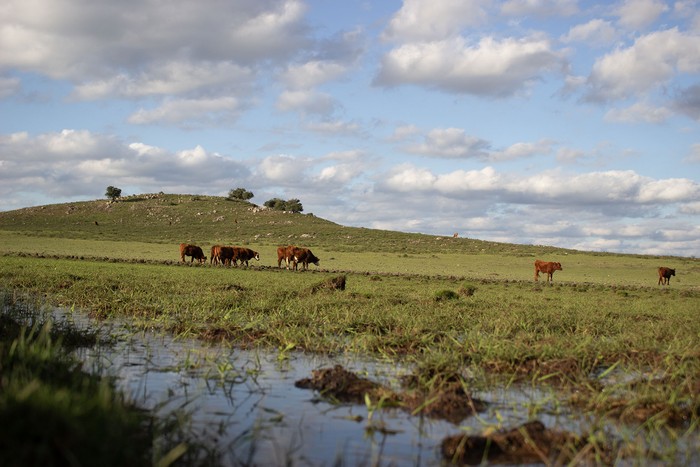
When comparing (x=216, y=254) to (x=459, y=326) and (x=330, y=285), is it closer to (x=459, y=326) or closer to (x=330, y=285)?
(x=330, y=285)

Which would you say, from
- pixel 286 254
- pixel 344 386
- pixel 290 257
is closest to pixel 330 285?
pixel 344 386

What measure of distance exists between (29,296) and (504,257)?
141ft

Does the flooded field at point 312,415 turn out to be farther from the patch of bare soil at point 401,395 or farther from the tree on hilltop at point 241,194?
the tree on hilltop at point 241,194

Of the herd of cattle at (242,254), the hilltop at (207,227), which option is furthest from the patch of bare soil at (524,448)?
the hilltop at (207,227)

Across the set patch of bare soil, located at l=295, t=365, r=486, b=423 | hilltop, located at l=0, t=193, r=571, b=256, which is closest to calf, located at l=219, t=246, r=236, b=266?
hilltop, located at l=0, t=193, r=571, b=256

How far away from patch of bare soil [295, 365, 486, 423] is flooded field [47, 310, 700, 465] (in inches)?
4.2

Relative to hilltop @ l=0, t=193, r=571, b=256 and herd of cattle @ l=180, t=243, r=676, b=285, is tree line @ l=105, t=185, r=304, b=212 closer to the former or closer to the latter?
hilltop @ l=0, t=193, r=571, b=256

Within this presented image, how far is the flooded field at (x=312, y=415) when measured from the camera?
18.9 ft

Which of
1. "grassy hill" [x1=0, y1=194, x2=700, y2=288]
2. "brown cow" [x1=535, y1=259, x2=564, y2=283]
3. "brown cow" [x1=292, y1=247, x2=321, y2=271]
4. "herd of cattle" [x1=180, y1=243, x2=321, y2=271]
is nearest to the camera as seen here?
"brown cow" [x1=535, y1=259, x2=564, y2=283]

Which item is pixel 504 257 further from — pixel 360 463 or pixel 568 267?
pixel 360 463

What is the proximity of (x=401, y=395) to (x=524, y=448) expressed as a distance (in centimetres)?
183

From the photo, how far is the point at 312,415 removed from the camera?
698cm

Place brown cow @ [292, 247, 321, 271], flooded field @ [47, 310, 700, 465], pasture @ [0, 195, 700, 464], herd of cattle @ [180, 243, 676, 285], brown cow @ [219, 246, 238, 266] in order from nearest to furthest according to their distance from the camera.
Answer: flooded field @ [47, 310, 700, 465], pasture @ [0, 195, 700, 464], herd of cattle @ [180, 243, 676, 285], brown cow @ [292, 247, 321, 271], brown cow @ [219, 246, 238, 266]

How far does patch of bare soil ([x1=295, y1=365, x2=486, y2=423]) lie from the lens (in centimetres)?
714
